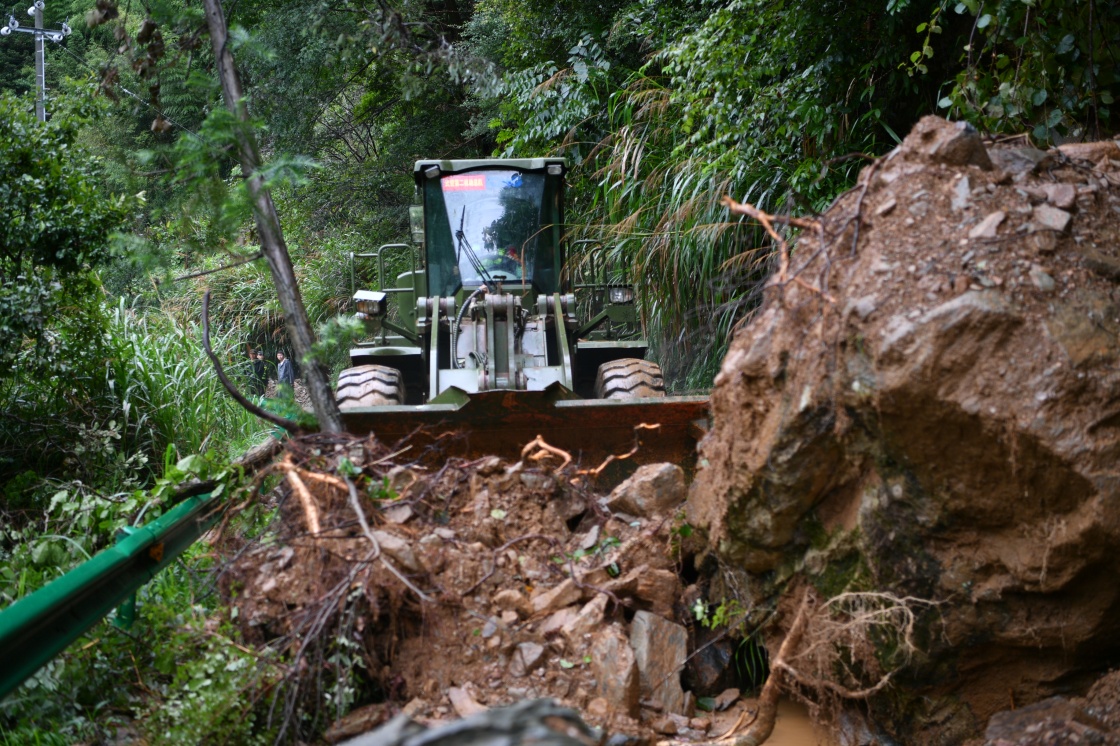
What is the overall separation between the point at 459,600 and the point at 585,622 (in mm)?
579

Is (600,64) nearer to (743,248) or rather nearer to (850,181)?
(743,248)

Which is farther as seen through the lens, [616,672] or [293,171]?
[293,171]

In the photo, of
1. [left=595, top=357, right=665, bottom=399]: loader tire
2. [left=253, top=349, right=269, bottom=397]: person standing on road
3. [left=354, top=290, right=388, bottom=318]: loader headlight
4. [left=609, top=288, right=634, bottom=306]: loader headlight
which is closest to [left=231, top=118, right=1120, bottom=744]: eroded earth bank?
[left=595, top=357, right=665, bottom=399]: loader tire

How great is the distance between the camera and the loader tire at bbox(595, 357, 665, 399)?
25.0ft

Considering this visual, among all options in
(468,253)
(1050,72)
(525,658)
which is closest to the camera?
(525,658)

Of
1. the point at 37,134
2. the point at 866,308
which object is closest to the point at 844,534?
the point at 866,308

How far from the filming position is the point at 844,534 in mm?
3852

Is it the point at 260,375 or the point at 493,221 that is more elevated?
the point at 493,221

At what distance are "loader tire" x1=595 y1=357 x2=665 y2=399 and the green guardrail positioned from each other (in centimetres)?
367

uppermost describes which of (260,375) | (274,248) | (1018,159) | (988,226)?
(1018,159)

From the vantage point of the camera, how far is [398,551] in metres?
4.09

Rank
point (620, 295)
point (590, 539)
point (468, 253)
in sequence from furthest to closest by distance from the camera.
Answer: point (620, 295), point (468, 253), point (590, 539)

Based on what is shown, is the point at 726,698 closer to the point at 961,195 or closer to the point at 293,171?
the point at 961,195

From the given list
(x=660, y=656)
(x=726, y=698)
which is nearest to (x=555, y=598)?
(x=660, y=656)
